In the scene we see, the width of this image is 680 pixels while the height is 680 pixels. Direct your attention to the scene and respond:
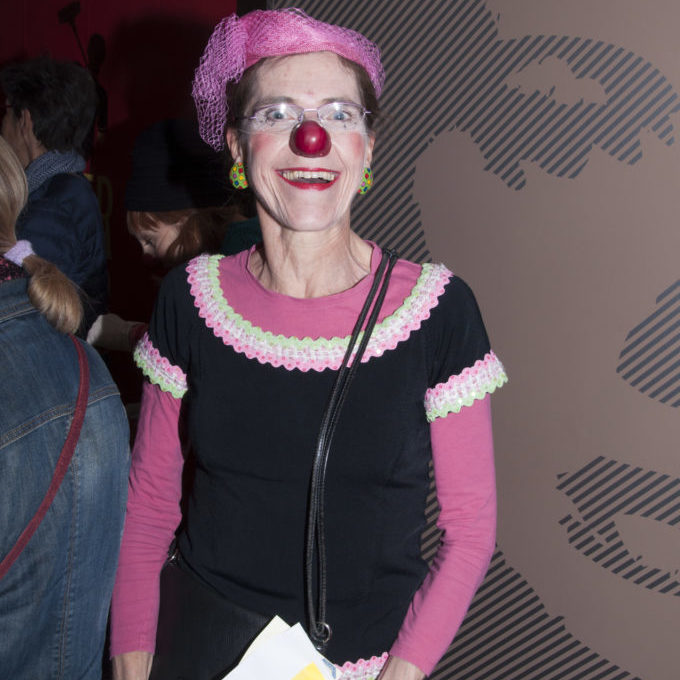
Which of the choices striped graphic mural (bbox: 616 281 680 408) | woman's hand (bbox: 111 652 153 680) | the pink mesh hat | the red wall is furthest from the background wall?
the red wall

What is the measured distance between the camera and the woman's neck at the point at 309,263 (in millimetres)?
1177

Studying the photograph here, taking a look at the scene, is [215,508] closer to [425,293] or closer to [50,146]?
[425,293]

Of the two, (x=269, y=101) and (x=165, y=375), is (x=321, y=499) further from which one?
(x=269, y=101)

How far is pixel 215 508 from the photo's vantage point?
1.17 m

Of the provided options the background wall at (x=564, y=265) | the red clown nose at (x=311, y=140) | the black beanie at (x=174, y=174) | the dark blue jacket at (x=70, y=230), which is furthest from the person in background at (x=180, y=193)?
the red clown nose at (x=311, y=140)

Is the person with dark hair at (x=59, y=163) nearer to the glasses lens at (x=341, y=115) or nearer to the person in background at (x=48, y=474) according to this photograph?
the person in background at (x=48, y=474)

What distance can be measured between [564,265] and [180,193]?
3.70 feet

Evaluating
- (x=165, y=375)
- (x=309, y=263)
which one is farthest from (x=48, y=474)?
(x=309, y=263)

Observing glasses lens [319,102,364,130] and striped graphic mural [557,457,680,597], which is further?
striped graphic mural [557,457,680,597]

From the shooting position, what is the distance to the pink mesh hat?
1.13m

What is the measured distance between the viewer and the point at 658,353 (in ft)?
5.55

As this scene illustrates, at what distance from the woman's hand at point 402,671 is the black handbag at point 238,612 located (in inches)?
4.2

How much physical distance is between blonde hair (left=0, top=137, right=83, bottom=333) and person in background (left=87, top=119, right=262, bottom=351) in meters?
0.97

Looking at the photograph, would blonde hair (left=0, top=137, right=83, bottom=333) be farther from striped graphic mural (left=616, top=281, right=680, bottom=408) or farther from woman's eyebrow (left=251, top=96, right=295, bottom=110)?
striped graphic mural (left=616, top=281, right=680, bottom=408)
